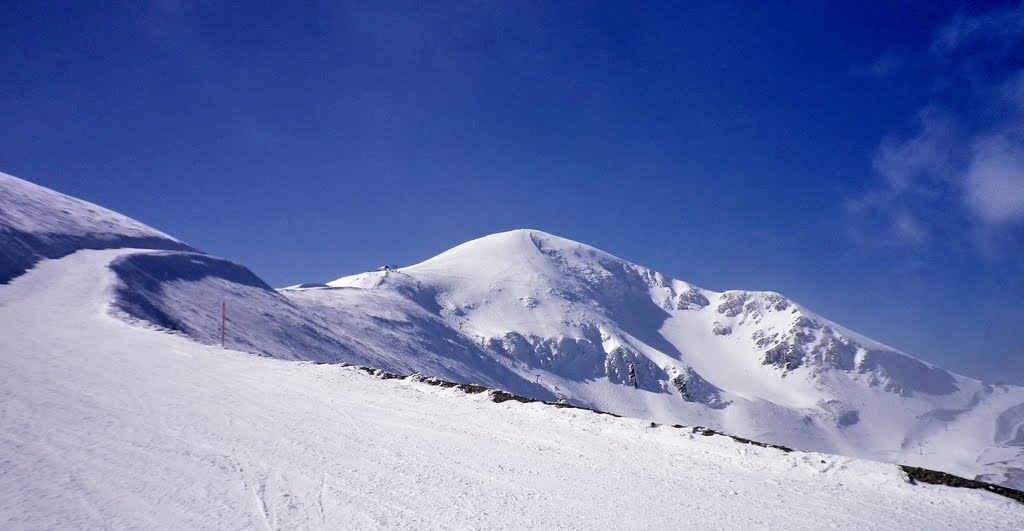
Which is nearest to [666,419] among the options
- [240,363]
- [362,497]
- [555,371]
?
[555,371]

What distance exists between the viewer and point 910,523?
22.2ft

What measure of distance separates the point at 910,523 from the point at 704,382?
561 ft

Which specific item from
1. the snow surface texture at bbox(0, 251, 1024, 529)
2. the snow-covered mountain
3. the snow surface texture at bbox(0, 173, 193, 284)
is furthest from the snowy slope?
the snow surface texture at bbox(0, 251, 1024, 529)

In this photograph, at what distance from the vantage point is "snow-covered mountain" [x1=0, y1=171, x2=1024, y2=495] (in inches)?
2092

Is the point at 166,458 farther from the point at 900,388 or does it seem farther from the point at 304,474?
the point at 900,388

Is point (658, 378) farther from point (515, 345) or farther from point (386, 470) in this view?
point (386, 470)

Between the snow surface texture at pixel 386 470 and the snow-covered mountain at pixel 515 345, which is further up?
the snow-covered mountain at pixel 515 345

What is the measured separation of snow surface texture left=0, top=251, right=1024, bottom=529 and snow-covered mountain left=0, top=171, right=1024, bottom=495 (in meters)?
23.0

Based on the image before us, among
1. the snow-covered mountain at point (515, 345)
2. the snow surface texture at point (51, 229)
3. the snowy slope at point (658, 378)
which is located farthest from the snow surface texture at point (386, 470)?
the snowy slope at point (658, 378)

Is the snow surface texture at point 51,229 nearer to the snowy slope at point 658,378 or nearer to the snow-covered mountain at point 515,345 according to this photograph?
the snow-covered mountain at point 515,345

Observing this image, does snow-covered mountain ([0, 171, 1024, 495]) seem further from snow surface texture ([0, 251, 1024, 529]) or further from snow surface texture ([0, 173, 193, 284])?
snow surface texture ([0, 251, 1024, 529])

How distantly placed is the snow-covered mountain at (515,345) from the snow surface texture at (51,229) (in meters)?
0.33

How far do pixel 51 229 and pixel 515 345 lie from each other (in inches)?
4170

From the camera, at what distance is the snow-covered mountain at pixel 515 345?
174 feet
